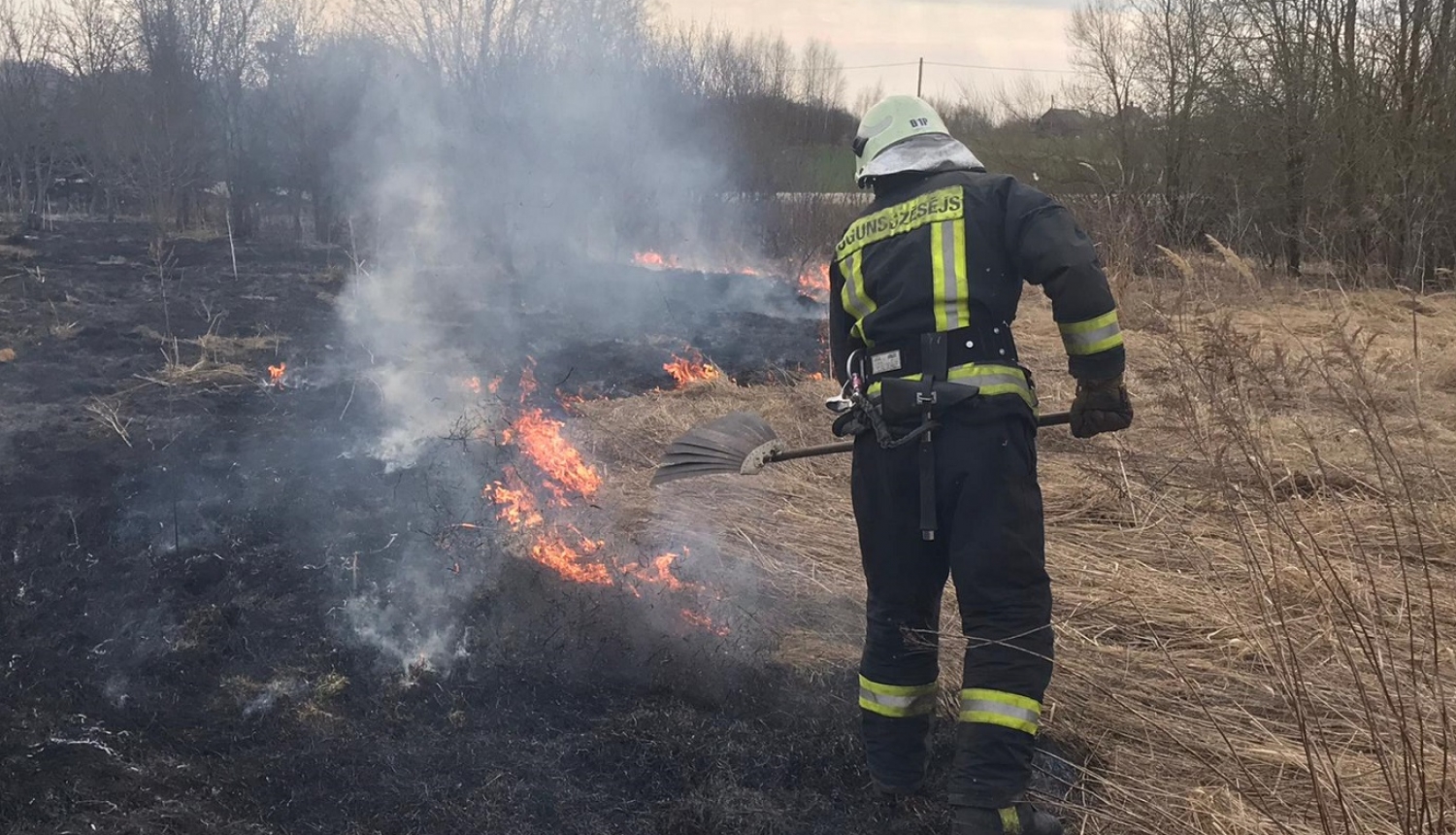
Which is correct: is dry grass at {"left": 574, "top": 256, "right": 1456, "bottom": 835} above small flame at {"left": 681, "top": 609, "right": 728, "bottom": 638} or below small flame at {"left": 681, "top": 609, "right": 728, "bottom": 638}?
above

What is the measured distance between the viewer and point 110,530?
471 cm

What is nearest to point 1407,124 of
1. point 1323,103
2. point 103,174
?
point 1323,103

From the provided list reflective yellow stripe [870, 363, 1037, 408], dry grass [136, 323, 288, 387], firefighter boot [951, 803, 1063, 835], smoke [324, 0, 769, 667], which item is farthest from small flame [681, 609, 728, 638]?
smoke [324, 0, 769, 667]

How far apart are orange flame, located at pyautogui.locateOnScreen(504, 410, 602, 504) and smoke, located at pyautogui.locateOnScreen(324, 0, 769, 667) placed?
2.86 m

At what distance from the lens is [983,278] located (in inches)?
110

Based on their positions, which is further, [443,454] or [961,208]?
[443,454]

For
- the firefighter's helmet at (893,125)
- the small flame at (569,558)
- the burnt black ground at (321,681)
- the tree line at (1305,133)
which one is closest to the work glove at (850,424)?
the firefighter's helmet at (893,125)

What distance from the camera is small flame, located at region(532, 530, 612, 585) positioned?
4.39 metres

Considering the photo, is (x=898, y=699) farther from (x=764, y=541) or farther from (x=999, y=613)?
(x=764, y=541)

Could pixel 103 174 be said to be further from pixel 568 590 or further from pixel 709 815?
pixel 709 815

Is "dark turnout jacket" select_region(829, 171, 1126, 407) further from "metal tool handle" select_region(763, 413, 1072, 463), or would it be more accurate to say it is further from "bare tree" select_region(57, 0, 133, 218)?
"bare tree" select_region(57, 0, 133, 218)

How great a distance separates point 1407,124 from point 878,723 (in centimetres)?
1331

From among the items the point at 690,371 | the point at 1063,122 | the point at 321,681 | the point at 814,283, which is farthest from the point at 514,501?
the point at 1063,122

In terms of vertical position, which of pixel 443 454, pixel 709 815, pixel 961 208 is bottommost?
pixel 709 815
